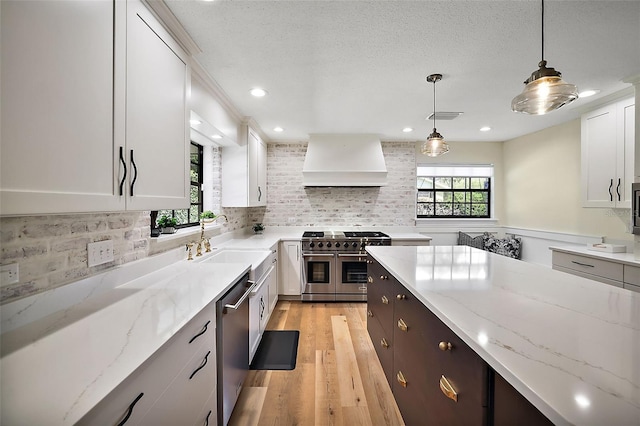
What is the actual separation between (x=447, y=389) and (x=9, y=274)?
1709mm

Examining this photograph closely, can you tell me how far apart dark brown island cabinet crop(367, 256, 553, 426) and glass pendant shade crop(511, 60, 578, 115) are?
121 centimetres

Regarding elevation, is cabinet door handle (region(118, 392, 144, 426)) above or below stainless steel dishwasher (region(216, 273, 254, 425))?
above

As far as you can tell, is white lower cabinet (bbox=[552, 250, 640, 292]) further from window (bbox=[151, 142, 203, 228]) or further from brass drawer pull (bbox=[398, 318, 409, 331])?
window (bbox=[151, 142, 203, 228])

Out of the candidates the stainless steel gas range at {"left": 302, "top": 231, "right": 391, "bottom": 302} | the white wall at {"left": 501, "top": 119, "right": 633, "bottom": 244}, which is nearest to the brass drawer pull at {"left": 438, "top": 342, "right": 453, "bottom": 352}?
A: the stainless steel gas range at {"left": 302, "top": 231, "right": 391, "bottom": 302}

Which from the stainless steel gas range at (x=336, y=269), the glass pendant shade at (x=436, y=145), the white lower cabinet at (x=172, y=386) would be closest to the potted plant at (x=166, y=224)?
the white lower cabinet at (x=172, y=386)

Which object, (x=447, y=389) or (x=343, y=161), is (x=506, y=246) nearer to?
(x=343, y=161)

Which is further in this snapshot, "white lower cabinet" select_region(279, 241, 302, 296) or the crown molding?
"white lower cabinet" select_region(279, 241, 302, 296)

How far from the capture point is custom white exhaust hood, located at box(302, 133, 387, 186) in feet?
14.0

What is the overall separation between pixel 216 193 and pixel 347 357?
2351 millimetres

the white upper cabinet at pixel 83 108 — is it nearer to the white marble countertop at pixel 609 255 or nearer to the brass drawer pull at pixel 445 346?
the brass drawer pull at pixel 445 346

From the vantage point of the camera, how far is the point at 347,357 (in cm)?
251

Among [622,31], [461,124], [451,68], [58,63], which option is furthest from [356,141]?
[58,63]

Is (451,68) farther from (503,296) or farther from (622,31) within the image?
(503,296)

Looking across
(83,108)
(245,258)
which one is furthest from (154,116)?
(245,258)
